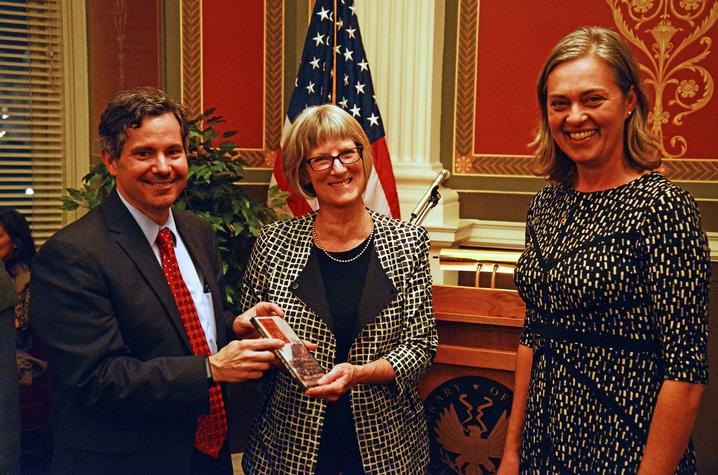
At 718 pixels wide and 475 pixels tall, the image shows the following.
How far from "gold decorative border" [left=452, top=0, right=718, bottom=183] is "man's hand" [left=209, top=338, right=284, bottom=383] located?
8.46ft

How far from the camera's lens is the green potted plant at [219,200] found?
343 cm

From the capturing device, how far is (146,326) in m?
2.02

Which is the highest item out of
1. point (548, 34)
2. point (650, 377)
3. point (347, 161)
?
point (548, 34)

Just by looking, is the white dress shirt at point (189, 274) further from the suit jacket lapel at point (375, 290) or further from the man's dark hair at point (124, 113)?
the suit jacket lapel at point (375, 290)

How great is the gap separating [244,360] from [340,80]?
2.29 meters

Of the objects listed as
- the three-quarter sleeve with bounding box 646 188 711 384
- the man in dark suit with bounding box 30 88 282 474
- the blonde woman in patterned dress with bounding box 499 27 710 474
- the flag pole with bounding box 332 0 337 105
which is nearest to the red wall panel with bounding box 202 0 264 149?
the flag pole with bounding box 332 0 337 105

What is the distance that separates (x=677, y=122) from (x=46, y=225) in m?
3.62

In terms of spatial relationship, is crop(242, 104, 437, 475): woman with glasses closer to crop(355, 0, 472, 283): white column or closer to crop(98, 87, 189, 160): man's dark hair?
crop(98, 87, 189, 160): man's dark hair

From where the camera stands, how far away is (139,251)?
6.79ft

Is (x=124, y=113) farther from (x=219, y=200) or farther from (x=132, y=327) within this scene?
(x=219, y=200)

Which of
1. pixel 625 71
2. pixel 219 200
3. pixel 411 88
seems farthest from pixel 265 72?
pixel 625 71

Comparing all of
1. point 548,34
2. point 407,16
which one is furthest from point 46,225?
point 548,34

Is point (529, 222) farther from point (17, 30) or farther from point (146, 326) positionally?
point (17, 30)

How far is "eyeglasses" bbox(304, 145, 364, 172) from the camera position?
7.68ft
